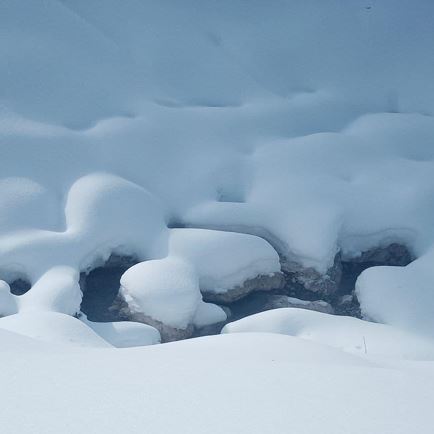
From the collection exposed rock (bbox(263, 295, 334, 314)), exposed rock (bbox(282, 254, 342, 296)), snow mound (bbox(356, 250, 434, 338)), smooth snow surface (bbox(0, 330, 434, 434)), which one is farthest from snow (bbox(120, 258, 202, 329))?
smooth snow surface (bbox(0, 330, 434, 434))

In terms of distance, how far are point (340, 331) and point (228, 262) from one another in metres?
1.12

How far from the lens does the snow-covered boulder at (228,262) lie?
17.1ft

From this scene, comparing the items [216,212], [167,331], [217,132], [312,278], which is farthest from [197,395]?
[217,132]

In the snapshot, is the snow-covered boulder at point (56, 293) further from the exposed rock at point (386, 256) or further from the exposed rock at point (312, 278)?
the exposed rock at point (386, 256)

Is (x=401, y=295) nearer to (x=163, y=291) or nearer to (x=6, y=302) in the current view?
(x=163, y=291)

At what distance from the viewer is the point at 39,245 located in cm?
516

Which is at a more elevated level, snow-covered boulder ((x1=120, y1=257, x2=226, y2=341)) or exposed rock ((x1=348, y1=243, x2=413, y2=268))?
exposed rock ((x1=348, y1=243, x2=413, y2=268))

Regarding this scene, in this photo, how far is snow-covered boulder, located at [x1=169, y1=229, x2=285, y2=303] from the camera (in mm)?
5227

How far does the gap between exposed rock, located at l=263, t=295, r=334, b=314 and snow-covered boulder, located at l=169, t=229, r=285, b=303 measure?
0.13m

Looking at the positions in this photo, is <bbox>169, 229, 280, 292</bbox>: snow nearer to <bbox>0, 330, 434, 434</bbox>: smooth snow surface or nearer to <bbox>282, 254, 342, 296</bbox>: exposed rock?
<bbox>282, 254, 342, 296</bbox>: exposed rock

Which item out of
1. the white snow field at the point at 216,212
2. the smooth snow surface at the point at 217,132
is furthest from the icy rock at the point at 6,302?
the smooth snow surface at the point at 217,132

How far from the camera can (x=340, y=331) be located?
453 cm

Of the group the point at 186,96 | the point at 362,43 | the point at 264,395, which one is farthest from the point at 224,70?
the point at 264,395

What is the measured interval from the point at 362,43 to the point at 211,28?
1896 millimetres
